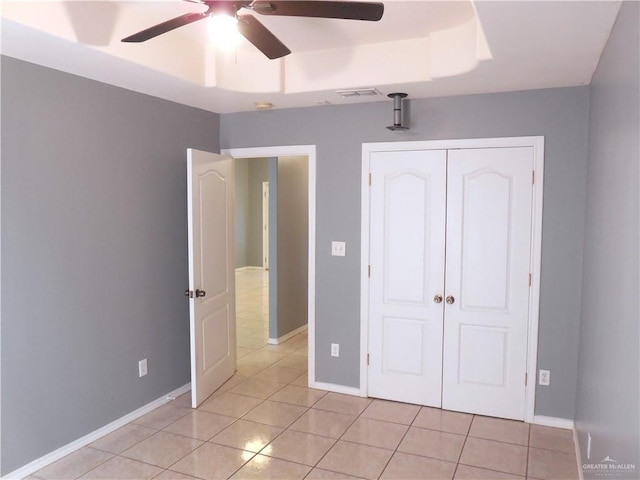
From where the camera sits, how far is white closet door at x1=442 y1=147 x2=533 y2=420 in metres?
3.54

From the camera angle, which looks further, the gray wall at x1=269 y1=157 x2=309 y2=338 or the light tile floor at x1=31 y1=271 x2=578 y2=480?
the gray wall at x1=269 y1=157 x2=309 y2=338

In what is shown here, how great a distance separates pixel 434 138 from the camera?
3723 mm

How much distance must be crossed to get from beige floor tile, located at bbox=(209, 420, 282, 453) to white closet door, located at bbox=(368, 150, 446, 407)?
3.33ft


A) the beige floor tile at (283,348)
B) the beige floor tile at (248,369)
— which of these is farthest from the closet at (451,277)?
the beige floor tile at (283,348)

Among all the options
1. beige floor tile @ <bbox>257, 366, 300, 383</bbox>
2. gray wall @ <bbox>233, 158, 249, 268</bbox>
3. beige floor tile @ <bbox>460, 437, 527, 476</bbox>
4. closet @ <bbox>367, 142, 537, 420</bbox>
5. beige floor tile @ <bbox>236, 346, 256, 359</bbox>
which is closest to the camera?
beige floor tile @ <bbox>460, 437, 527, 476</bbox>

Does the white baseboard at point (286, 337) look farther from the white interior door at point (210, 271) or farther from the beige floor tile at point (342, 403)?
the beige floor tile at point (342, 403)

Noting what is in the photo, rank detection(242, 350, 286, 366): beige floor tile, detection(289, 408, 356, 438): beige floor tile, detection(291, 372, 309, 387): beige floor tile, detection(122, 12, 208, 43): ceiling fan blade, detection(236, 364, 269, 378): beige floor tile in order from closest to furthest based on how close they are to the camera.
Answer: detection(122, 12, 208, 43): ceiling fan blade, detection(289, 408, 356, 438): beige floor tile, detection(291, 372, 309, 387): beige floor tile, detection(236, 364, 269, 378): beige floor tile, detection(242, 350, 286, 366): beige floor tile

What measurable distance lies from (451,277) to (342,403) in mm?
1309

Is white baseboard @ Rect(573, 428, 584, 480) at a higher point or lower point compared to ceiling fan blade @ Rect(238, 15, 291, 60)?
lower

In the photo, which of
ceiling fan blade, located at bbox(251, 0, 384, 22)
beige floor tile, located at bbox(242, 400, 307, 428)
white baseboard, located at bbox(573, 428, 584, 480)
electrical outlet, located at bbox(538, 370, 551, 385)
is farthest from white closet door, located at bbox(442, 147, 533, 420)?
ceiling fan blade, located at bbox(251, 0, 384, 22)

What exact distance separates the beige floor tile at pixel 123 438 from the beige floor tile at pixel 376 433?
1.36 meters

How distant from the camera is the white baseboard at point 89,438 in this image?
284 cm

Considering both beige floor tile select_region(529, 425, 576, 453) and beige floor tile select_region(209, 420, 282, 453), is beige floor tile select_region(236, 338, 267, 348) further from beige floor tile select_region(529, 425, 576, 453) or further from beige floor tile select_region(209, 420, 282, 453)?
beige floor tile select_region(529, 425, 576, 453)

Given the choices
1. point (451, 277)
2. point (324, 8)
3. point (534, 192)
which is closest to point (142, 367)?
point (451, 277)
